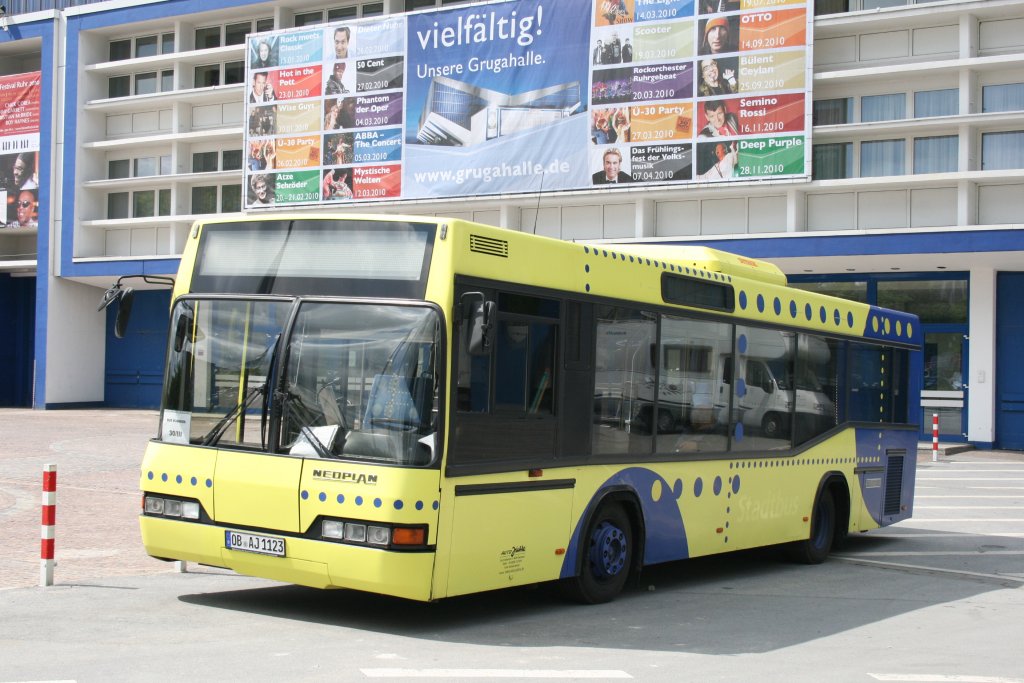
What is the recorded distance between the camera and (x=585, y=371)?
950 centimetres

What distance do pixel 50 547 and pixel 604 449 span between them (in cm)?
433

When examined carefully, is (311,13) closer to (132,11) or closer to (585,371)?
(132,11)

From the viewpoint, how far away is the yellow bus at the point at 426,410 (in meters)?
7.98

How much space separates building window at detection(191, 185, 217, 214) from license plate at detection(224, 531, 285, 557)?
36731 mm

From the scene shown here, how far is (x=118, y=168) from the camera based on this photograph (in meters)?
46.0

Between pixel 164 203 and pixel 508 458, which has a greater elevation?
pixel 164 203

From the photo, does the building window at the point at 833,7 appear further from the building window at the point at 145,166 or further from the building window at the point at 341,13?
the building window at the point at 145,166

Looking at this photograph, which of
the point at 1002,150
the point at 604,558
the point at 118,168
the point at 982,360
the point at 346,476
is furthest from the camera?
the point at 118,168

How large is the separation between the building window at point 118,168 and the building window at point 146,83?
262 centimetres

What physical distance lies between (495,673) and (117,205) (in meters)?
42.0

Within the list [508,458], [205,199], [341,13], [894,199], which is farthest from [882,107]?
[508,458]

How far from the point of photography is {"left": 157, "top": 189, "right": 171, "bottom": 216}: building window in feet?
148

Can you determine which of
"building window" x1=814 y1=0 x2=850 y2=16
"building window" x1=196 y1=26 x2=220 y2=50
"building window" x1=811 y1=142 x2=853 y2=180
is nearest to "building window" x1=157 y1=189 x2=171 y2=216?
"building window" x1=196 y1=26 x2=220 y2=50

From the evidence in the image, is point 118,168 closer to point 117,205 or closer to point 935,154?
point 117,205
